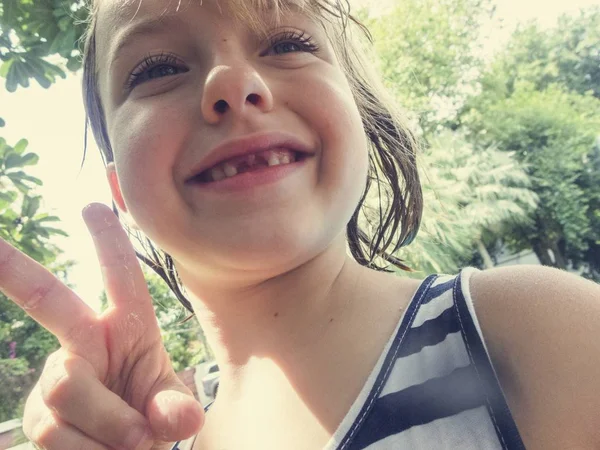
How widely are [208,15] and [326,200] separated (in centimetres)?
40

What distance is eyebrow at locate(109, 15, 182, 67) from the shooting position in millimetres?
855

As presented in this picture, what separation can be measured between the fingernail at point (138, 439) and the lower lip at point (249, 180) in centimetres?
37

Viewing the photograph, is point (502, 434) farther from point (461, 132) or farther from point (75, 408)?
point (461, 132)

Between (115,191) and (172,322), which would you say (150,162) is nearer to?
(115,191)

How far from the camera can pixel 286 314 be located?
0.90 meters

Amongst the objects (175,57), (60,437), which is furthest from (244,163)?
(60,437)

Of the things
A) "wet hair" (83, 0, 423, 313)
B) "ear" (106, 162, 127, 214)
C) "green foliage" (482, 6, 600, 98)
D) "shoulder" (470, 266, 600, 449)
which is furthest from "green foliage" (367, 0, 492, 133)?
"shoulder" (470, 266, 600, 449)

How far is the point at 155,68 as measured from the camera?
91 centimetres

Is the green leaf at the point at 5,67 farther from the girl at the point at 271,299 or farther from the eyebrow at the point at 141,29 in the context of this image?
the eyebrow at the point at 141,29

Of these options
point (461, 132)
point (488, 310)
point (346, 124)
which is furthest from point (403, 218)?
point (461, 132)

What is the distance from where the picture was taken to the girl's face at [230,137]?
0.77m

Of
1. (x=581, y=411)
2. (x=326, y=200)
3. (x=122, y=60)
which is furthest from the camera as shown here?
(x=122, y=60)

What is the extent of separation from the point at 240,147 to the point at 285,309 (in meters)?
0.32

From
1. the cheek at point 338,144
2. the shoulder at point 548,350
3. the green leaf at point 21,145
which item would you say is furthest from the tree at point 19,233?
the shoulder at point 548,350
